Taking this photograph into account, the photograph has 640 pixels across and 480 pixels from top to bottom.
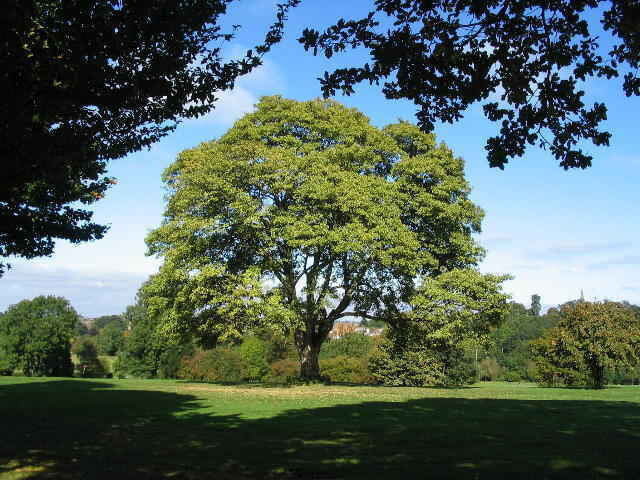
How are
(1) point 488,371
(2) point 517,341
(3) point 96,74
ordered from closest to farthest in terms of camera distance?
(3) point 96,74, (1) point 488,371, (2) point 517,341

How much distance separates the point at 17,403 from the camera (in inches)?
591

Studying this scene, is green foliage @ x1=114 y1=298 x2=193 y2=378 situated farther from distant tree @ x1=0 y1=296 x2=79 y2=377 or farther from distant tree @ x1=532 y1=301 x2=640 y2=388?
distant tree @ x1=532 y1=301 x2=640 y2=388

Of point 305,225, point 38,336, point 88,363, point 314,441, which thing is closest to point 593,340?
point 305,225

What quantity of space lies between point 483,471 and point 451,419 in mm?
5526

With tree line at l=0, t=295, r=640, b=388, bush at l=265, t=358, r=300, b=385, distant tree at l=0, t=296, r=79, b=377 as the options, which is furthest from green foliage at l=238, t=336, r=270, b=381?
distant tree at l=0, t=296, r=79, b=377

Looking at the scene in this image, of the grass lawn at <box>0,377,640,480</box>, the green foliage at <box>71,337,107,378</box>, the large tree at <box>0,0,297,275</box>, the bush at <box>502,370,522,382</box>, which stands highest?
the large tree at <box>0,0,297,275</box>

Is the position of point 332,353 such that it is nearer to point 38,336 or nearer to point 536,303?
point 38,336

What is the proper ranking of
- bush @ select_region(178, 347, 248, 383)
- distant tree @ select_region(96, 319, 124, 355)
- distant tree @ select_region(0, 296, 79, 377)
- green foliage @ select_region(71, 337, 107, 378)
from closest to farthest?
distant tree @ select_region(0, 296, 79, 377) < bush @ select_region(178, 347, 248, 383) < green foliage @ select_region(71, 337, 107, 378) < distant tree @ select_region(96, 319, 124, 355)

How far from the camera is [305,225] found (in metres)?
22.7

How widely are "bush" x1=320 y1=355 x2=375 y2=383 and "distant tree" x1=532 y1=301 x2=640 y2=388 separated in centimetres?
1367

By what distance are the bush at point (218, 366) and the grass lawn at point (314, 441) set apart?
83.3ft

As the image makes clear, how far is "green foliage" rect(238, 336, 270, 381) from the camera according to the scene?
132ft

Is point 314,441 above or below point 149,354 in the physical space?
above

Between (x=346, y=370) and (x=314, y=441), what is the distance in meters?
32.9
